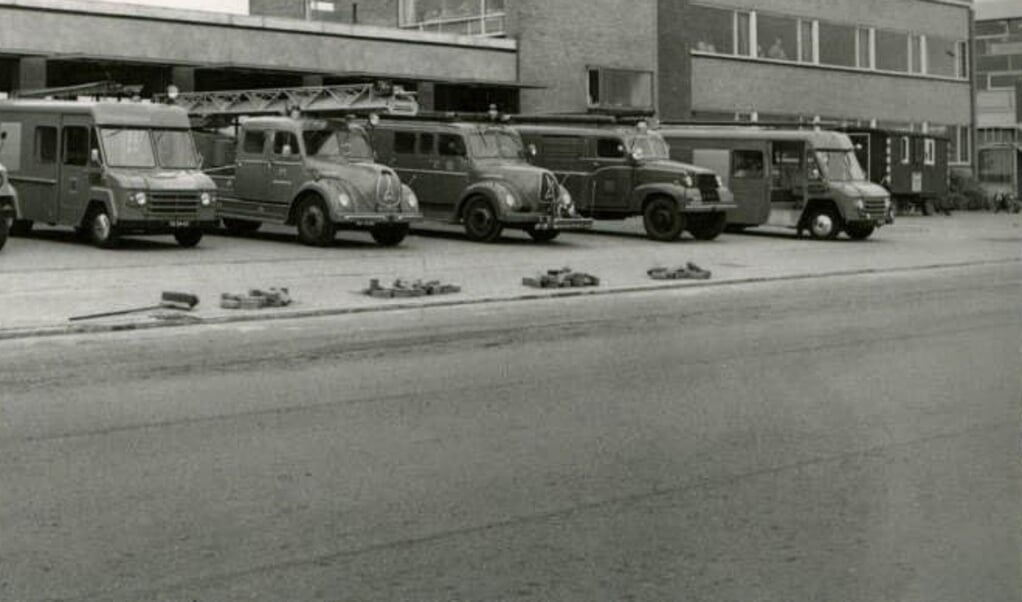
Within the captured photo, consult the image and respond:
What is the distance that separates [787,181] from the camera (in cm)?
3406

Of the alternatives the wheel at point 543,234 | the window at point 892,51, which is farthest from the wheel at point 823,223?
the window at point 892,51

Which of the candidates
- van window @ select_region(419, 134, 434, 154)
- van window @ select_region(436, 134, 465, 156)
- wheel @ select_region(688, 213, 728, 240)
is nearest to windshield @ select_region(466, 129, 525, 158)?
van window @ select_region(436, 134, 465, 156)

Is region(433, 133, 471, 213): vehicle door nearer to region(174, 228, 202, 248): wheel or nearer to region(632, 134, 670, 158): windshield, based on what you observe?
region(632, 134, 670, 158): windshield

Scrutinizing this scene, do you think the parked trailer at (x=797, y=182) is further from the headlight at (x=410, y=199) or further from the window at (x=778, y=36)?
the window at (x=778, y=36)

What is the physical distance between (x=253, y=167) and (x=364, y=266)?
5.84 m

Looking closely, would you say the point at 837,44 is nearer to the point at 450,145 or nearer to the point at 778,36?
the point at 778,36

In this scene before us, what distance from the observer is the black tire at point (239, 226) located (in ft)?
97.2

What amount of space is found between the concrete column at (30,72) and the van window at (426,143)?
9.00 metres

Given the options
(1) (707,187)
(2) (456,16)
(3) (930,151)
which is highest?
(2) (456,16)

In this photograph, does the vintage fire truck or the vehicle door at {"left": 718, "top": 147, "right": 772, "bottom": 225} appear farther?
the vehicle door at {"left": 718, "top": 147, "right": 772, "bottom": 225}

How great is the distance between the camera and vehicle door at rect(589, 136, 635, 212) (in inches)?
1252

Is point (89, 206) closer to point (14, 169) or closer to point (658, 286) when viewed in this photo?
point (14, 169)

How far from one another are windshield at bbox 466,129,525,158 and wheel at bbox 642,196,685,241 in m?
3.28

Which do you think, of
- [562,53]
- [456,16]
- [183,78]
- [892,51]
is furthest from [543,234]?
[892,51]
